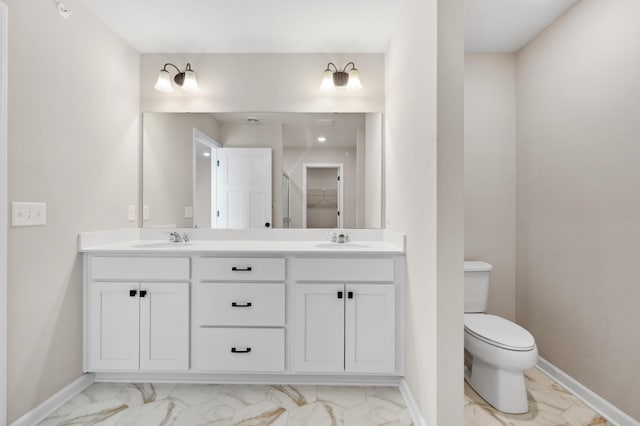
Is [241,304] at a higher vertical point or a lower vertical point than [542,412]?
higher

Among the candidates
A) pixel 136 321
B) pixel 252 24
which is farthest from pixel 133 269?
pixel 252 24

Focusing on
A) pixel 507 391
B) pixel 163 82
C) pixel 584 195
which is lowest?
pixel 507 391

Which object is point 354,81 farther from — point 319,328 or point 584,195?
point 319,328

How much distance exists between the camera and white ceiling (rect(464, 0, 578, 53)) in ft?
6.04

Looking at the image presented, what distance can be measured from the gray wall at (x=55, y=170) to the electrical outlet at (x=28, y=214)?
0.12 feet

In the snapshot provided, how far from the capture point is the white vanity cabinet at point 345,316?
1.86m

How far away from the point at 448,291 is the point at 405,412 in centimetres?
83

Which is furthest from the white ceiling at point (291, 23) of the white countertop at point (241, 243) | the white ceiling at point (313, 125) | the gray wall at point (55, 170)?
the white countertop at point (241, 243)

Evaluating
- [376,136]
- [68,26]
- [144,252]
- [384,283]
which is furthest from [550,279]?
[68,26]

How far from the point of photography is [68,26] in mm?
1775

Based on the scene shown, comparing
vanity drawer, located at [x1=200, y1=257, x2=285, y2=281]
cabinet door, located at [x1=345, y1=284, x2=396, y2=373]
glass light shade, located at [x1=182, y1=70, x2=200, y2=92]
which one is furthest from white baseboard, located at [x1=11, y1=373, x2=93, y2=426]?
glass light shade, located at [x1=182, y1=70, x2=200, y2=92]

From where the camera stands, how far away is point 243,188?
8.16 feet

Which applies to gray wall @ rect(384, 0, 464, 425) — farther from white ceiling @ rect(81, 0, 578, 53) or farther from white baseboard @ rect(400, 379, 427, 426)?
white ceiling @ rect(81, 0, 578, 53)

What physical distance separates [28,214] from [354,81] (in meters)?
2.16
